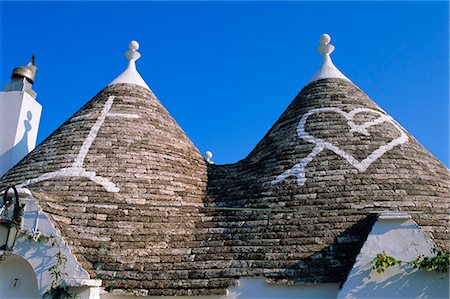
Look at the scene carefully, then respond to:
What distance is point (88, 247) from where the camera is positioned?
6.75 metres

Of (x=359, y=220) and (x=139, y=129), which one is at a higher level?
(x=139, y=129)

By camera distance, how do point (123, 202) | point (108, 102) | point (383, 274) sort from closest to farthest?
point (383, 274) → point (123, 202) → point (108, 102)

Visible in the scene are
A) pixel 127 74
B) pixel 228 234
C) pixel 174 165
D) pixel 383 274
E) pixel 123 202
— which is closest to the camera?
pixel 383 274

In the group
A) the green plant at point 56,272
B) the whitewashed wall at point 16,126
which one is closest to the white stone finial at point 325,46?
the green plant at point 56,272

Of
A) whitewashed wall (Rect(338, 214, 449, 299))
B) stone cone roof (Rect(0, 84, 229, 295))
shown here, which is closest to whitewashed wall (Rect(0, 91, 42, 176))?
stone cone roof (Rect(0, 84, 229, 295))

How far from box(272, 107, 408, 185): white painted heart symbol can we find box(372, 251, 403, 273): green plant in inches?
85.9

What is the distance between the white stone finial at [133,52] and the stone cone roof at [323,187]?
400 centimetres

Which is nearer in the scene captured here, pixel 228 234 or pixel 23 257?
pixel 23 257

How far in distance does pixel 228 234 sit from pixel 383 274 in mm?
2581

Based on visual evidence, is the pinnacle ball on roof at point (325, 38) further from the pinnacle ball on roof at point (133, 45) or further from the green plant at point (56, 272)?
the green plant at point (56, 272)

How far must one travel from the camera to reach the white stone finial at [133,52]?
11.4 m

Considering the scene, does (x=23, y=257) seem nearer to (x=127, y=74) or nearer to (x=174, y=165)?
(x=174, y=165)

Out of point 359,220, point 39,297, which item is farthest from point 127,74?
point 359,220

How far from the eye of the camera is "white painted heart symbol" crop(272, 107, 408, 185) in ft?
25.6
